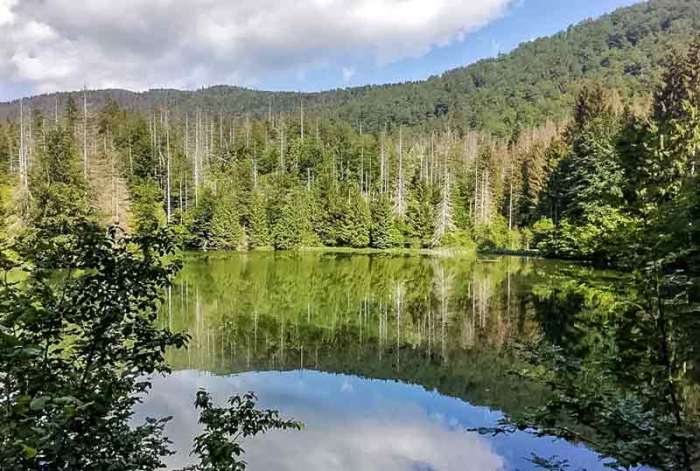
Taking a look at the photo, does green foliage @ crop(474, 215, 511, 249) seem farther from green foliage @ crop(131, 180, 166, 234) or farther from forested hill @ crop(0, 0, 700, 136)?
forested hill @ crop(0, 0, 700, 136)

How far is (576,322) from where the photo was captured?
64.4 ft

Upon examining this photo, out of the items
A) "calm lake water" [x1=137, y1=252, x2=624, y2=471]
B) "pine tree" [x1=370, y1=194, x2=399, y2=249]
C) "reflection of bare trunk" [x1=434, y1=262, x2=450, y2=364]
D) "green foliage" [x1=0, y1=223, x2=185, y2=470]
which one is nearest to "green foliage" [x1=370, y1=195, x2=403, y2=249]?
"pine tree" [x1=370, y1=194, x2=399, y2=249]

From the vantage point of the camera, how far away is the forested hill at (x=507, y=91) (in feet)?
452

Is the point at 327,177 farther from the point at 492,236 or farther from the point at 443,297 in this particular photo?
the point at 443,297

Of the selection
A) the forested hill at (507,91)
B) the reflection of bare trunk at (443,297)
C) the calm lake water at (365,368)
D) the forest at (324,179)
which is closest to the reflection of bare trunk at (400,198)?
the forest at (324,179)

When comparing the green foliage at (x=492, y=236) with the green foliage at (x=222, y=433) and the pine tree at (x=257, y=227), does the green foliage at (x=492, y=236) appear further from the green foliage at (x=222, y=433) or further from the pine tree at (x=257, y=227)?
the green foliage at (x=222, y=433)

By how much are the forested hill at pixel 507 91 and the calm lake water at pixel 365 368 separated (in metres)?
103

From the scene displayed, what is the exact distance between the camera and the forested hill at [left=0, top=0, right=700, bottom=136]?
138 metres

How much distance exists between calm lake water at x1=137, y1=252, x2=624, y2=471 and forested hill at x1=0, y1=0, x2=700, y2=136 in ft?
339

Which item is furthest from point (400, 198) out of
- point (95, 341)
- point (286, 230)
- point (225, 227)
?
point (95, 341)

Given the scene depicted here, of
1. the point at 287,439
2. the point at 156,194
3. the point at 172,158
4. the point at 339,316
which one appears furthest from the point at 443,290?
the point at 172,158

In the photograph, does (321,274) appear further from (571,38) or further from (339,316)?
(571,38)

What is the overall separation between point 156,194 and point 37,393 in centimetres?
6441

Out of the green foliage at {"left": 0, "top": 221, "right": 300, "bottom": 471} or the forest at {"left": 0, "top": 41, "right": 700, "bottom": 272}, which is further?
the forest at {"left": 0, "top": 41, "right": 700, "bottom": 272}
